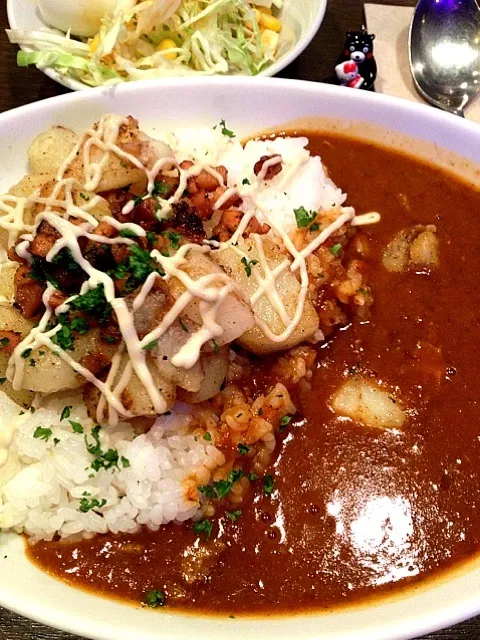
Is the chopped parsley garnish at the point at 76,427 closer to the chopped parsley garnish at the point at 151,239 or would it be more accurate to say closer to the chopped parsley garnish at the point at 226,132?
the chopped parsley garnish at the point at 151,239

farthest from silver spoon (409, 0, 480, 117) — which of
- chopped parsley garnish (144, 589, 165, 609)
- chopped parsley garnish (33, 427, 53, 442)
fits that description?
chopped parsley garnish (144, 589, 165, 609)

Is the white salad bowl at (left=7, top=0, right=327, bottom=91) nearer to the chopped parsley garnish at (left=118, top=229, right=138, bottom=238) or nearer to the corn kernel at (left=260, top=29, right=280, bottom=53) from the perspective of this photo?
the corn kernel at (left=260, top=29, right=280, bottom=53)

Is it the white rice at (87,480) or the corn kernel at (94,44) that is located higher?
the corn kernel at (94,44)

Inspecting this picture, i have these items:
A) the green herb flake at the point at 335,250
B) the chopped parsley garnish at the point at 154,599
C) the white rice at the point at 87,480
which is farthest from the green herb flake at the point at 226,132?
the chopped parsley garnish at the point at 154,599

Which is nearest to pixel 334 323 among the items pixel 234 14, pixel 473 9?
pixel 234 14

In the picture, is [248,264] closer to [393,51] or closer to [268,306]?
[268,306]

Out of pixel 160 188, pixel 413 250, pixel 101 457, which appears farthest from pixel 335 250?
pixel 101 457
